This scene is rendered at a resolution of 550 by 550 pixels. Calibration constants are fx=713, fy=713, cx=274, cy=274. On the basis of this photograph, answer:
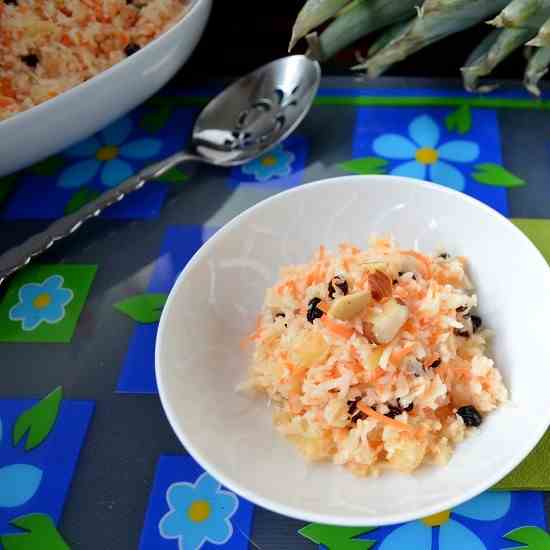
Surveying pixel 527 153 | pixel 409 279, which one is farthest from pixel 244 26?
pixel 409 279

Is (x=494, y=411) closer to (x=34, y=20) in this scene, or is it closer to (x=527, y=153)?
(x=527, y=153)

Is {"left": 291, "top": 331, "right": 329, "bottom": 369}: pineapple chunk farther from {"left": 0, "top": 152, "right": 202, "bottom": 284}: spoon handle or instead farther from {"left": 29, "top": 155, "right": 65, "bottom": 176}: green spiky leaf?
{"left": 29, "top": 155, "right": 65, "bottom": 176}: green spiky leaf

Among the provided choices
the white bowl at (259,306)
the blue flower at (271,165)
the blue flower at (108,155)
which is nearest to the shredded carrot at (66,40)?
the blue flower at (108,155)

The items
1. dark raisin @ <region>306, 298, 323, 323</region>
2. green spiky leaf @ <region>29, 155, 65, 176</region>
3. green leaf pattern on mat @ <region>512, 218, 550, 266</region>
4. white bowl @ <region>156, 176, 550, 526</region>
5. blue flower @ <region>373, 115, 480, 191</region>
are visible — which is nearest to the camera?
white bowl @ <region>156, 176, 550, 526</region>

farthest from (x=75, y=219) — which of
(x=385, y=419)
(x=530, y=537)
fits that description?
(x=530, y=537)

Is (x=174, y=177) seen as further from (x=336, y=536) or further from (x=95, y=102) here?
(x=336, y=536)

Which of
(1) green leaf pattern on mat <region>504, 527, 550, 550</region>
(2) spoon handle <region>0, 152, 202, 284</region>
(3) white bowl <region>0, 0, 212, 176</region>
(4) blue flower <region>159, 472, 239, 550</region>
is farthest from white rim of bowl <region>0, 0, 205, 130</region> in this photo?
(1) green leaf pattern on mat <region>504, 527, 550, 550</region>
